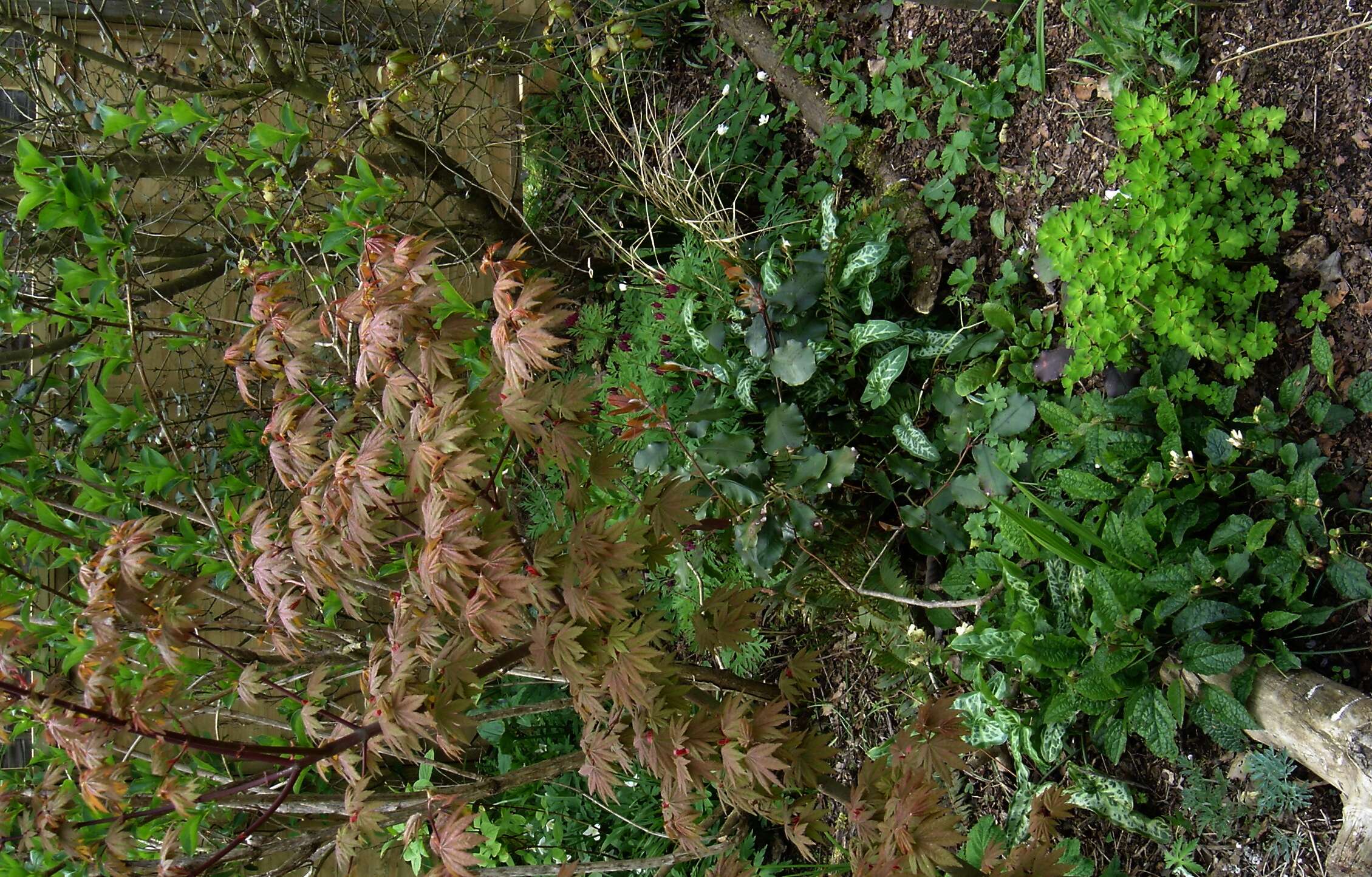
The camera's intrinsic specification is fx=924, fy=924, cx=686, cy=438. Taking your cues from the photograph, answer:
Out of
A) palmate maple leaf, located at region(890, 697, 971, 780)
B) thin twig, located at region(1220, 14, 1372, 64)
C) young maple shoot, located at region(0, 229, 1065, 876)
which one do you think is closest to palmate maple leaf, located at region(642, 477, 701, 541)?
young maple shoot, located at region(0, 229, 1065, 876)

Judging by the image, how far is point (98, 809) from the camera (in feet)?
5.57

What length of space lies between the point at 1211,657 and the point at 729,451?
140 centimetres

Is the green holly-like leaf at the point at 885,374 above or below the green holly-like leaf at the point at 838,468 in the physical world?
above

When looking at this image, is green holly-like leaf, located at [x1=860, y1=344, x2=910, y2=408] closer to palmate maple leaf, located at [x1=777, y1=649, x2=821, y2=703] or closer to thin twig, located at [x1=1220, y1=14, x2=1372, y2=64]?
palmate maple leaf, located at [x1=777, y1=649, x2=821, y2=703]

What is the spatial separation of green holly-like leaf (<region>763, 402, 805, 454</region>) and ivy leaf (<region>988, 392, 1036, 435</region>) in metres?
0.57

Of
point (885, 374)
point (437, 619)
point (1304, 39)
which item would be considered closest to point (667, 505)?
point (437, 619)

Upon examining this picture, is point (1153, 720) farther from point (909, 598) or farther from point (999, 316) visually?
point (999, 316)

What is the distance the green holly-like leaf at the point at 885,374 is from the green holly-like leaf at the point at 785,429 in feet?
0.72

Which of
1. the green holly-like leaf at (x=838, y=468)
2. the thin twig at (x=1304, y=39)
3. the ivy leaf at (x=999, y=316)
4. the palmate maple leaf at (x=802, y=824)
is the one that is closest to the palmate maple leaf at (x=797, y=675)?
the palmate maple leaf at (x=802, y=824)

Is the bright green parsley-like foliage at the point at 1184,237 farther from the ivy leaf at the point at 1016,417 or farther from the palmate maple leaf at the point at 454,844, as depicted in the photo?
the palmate maple leaf at the point at 454,844

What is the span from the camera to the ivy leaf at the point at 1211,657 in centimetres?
206

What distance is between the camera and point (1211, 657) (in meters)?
2.08

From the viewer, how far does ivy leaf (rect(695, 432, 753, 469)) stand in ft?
9.46

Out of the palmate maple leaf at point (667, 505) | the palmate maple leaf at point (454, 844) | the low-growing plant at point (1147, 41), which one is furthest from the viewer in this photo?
the low-growing plant at point (1147, 41)
